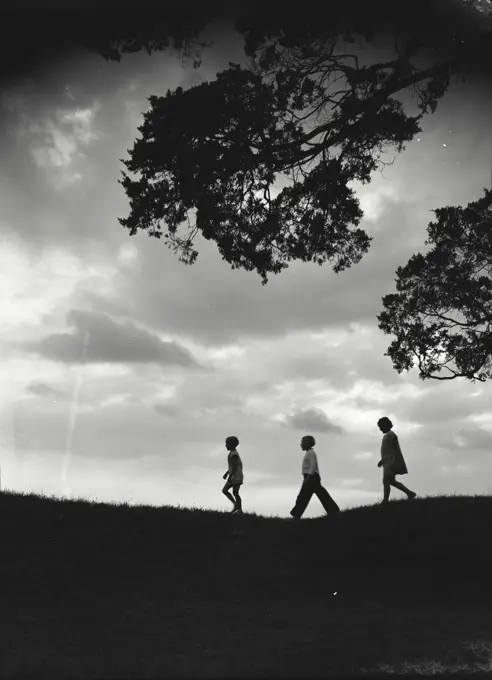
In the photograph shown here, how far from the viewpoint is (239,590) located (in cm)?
1244

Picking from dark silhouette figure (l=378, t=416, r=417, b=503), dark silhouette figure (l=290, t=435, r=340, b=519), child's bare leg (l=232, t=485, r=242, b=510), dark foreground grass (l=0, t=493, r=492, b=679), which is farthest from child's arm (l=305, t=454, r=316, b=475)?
child's bare leg (l=232, t=485, r=242, b=510)

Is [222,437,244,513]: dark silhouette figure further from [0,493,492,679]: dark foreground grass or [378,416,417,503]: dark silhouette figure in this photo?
[378,416,417,503]: dark silhouette figure

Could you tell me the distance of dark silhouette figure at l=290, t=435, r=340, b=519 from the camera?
1580 cm

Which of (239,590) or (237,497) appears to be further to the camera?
(237,497)

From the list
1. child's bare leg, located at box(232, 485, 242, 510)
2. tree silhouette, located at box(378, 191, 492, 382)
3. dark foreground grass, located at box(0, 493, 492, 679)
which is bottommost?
dark foreground grass, located at box(0, 493, 492, 679)

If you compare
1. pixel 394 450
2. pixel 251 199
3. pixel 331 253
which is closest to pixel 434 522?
pixel 394 450

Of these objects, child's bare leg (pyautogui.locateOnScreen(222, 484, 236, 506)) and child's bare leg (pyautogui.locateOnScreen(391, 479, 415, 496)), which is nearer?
child's bare leg (pyautogui.locateOnScreen(391, 479, 415, 496))


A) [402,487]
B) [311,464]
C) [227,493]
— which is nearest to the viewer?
[402,487]

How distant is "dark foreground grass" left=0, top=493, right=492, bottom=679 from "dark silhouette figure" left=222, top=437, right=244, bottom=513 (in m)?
0.69

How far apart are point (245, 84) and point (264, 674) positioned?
36.4 feet

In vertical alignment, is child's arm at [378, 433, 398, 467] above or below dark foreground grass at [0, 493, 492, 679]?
above

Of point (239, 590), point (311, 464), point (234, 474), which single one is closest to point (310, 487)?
point (311, 464)

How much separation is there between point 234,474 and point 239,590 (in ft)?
12.8

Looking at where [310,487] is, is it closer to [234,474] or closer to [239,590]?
[234,474]
